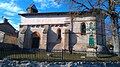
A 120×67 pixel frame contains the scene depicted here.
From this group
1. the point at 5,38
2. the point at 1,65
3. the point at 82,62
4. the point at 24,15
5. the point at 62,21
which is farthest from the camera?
the point at 5,38

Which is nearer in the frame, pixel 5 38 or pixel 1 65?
pixel 1 65

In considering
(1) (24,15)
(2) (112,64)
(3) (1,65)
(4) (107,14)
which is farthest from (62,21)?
(3) (1,65)

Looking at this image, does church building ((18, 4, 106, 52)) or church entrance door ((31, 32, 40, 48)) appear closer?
church building ((18, 4, 106, 52))

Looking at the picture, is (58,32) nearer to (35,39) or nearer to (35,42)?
(35,39)

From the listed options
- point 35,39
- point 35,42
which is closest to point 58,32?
point 35,39

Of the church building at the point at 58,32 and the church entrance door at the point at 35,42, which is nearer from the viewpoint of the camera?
the church building at the point at 58,32

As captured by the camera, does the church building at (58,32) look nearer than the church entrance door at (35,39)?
Yes

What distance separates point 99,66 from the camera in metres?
12.1

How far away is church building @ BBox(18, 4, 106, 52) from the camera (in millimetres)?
26812

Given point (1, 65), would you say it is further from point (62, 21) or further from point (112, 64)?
point (62, 21)

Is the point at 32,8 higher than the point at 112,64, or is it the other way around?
the point at 32,8

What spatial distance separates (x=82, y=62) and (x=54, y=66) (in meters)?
2.22

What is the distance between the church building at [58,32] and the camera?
1056 inches

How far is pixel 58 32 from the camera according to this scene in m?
28.8
